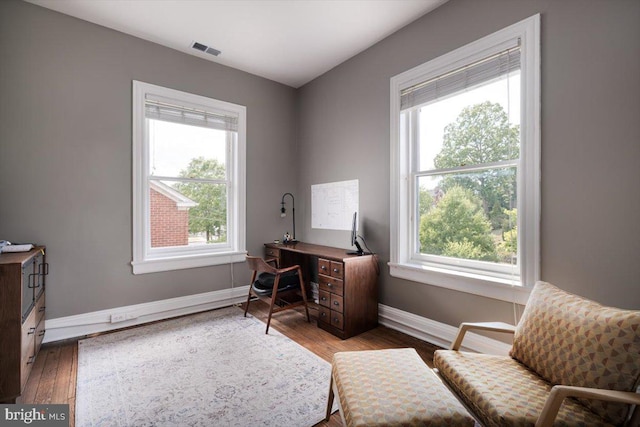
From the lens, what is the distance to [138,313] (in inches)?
120

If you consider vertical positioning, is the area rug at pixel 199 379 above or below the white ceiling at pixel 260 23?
below

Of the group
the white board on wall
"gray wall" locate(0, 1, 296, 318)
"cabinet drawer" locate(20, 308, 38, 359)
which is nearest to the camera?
"cabinet drawer" locate(20, 308, 38, 359)

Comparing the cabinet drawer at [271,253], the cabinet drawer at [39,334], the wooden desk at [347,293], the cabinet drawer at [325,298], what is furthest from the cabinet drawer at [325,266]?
the cabinet drawer at [39,334]

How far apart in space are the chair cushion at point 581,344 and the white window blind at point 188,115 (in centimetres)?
348

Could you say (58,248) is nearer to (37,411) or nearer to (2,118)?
(2,118)

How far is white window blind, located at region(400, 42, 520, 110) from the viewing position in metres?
2.16

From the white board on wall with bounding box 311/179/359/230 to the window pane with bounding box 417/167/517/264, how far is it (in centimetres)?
83

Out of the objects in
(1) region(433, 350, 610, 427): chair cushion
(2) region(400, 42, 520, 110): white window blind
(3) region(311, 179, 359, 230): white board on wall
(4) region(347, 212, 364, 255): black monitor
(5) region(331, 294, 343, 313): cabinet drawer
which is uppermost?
(2) region(400, 42, 520, 110): white window blind

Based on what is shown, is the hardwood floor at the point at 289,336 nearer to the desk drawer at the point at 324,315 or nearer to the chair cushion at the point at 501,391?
the desk drawer at the point at 324,315

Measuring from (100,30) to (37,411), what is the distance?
3.15 meters

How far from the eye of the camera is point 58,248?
265cm

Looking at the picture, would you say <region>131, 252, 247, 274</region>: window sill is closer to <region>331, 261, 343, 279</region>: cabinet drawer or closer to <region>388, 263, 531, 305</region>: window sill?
<region>331, 261, 343, 279</region>: cabinet drawer

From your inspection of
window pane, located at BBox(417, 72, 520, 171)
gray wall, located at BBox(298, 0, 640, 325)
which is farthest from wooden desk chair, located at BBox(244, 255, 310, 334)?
window pane, located at BBox(417, 72, 520, 171)

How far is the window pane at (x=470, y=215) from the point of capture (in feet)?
7.33
